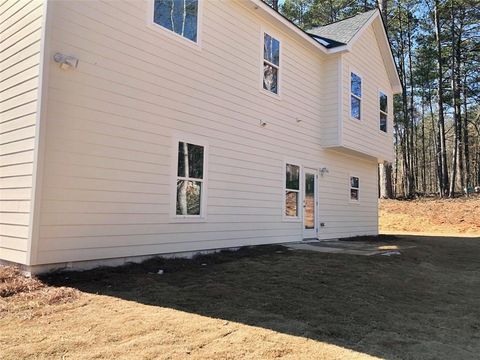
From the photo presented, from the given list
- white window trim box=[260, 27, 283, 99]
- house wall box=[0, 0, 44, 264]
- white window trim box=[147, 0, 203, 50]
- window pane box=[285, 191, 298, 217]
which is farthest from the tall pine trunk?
house wall box=[0, 0, 44, 264]

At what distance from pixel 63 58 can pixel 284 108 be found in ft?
19.0

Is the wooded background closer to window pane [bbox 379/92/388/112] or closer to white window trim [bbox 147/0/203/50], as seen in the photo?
window pane [bbox 379/92/388/112]

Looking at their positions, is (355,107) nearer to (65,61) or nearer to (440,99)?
(65,61)

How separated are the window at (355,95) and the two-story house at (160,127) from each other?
0.36 m

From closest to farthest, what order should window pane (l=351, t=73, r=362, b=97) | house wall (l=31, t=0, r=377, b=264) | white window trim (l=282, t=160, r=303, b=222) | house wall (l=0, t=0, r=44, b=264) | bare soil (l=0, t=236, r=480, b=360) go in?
bare soil (l=0, t=236, r=480, b=360) → house wall (l=0, t=0, r=44, b=264) → house wall (l=31, t=0, r=377, b=264) → white window trim (l=282, t=160, r=303, b=222) → window pane (l=351, t=73, r=362, b=97)

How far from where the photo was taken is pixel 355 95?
11.9 meters

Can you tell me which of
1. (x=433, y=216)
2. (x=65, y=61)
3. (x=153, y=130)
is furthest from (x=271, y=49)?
(x=433, y=216)

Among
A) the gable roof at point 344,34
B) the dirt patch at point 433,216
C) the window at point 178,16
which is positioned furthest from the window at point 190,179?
the dirt patch at point 433,216

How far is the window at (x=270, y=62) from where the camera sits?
9398mm

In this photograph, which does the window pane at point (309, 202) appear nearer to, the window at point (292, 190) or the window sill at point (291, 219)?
the window sill at point (291, 219)

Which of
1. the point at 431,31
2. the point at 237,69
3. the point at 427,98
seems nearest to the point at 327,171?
the point at 237,69

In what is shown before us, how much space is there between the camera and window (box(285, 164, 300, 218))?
9961mm

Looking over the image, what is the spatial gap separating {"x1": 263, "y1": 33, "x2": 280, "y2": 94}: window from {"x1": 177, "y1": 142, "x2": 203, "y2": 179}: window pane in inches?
116

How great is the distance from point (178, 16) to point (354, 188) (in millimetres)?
8486
